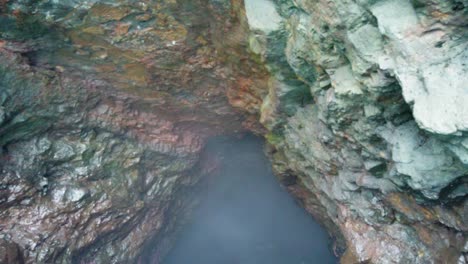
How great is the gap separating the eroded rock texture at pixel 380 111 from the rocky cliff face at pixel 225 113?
18 millimetres

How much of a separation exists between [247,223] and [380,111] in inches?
323

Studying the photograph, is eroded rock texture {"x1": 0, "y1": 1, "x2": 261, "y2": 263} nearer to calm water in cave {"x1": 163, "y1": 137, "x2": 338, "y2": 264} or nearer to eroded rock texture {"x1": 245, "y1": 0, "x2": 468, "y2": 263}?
eroded rock texture {"x1": 245, "y1": 0, "x2": 468, "y2": 263}

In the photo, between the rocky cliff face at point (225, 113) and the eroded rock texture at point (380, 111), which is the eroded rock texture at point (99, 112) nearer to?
the rocky cliff face at point (225, 113)

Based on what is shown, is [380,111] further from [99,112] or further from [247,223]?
[247,223]

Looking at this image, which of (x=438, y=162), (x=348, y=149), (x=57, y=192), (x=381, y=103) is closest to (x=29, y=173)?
(x=57, y=192)

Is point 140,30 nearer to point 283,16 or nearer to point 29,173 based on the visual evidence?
point 283,16

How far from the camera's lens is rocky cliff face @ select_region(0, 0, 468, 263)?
3.93 meters

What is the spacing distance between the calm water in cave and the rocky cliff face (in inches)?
63.1

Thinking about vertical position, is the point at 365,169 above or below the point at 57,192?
above

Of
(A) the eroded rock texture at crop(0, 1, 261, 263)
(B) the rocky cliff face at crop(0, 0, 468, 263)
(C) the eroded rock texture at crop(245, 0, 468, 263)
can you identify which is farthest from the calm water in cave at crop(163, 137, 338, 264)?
(C) the eroded rock texture at crop(245, 0, 468, 263)

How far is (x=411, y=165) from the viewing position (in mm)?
4332

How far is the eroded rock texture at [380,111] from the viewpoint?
138 inches

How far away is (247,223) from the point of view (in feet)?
39.3

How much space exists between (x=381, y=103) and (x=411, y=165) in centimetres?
80
